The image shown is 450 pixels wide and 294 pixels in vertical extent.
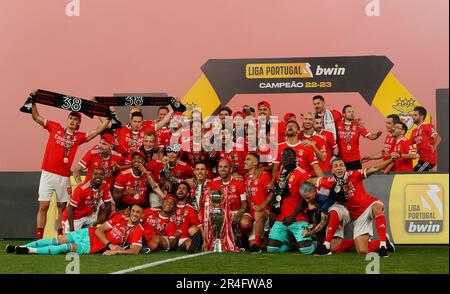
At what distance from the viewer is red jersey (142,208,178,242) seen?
820 centimetres

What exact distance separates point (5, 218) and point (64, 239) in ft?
8.01

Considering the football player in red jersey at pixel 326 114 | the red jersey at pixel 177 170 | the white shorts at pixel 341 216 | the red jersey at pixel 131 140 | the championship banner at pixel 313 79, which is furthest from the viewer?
the championship banner at pixel 313 79

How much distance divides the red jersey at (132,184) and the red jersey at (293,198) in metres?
1.80

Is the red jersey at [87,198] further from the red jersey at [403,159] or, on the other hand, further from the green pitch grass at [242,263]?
the red jersey at [403,159]

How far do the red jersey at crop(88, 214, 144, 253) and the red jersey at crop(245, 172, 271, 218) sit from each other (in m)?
1.39

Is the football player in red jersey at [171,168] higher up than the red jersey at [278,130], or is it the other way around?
the red jersey at [278,130]

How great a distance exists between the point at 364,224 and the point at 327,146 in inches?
63.1

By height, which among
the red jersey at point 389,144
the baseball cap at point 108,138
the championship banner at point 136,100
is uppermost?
the championship banner at point 136,100

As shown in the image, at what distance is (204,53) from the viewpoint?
35.1ft

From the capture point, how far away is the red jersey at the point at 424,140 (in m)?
9.95

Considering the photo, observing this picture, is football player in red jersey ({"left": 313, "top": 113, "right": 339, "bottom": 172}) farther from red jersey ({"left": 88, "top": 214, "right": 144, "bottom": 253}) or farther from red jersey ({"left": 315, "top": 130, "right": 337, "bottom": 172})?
red jersey ({"left": 88, "top": 214, "right": 144, "bottom": 253})

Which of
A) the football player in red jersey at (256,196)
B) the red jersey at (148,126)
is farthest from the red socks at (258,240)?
the red jersey at (148,126)

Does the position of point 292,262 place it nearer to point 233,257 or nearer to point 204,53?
point 233,257

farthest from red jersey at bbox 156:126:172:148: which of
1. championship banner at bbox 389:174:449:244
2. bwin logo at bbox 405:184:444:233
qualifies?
bwin logo at bbox 405:184:444:233
